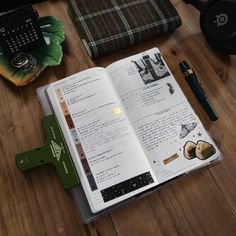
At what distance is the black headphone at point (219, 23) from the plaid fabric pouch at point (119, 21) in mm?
70

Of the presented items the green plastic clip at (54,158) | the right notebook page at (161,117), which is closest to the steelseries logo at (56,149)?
the green plastic clip at (54,158)

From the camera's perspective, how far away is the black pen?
0.77 m

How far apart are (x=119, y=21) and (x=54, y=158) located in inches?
15.5

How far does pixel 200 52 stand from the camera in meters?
0.87

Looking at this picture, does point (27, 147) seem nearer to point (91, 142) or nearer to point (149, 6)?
point (91, 142)

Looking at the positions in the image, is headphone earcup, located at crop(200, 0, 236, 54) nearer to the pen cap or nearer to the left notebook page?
the pen cap

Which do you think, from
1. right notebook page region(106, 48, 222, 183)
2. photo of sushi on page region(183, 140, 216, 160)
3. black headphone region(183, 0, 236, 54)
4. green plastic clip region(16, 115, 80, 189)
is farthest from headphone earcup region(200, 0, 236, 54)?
green plastic clip region(16, 115, 80, 189)

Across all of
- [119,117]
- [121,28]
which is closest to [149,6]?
[121,28]

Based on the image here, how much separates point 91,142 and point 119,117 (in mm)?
80

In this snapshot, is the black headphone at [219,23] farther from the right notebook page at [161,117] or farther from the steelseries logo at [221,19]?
the right notebook page at [161,117]

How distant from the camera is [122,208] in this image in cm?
68

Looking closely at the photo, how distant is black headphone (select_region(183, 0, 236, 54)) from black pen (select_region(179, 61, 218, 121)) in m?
0.10

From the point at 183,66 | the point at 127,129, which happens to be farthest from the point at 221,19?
the point at 127,129

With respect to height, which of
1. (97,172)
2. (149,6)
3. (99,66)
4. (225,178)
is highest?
(149,6)
